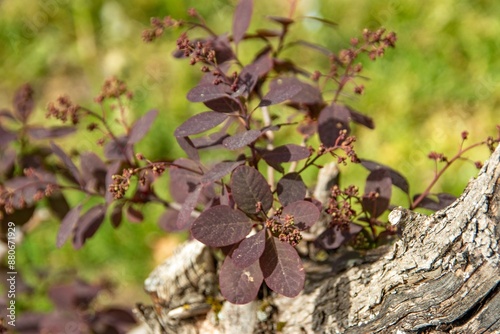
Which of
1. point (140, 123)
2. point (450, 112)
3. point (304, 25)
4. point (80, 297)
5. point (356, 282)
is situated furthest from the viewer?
point (304, 25)

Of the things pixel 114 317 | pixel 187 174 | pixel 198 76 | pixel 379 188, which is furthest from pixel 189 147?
pixel 198 76

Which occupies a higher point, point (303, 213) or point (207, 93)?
point (207, 93)

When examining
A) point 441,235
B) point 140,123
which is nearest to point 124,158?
point 140,123

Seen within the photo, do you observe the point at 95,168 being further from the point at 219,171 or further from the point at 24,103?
the point at 219,171

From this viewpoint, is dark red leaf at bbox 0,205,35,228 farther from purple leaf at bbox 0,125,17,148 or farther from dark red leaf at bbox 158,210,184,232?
dark red leaf at bbox 158,210,184,232

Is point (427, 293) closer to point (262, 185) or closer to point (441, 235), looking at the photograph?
point (441, 235)
